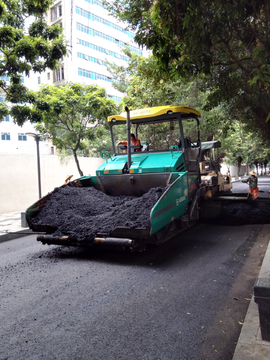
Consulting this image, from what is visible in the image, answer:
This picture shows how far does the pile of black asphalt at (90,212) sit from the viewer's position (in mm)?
5039

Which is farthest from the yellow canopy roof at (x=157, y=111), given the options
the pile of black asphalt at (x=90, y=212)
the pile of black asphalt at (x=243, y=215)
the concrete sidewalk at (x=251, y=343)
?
the concrete sidewalk at (x=251, y=343)

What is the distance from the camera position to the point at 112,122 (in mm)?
7312

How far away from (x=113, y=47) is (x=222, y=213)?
3969 centimetres

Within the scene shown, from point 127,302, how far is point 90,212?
8.31ft

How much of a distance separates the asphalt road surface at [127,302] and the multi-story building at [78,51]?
27.5m

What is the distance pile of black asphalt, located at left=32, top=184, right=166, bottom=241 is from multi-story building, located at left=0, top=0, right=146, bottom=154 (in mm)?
25951

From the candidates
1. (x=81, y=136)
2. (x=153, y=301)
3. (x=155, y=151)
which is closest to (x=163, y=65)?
(x=155, y=151)

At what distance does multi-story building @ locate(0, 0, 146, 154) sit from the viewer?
34.5m

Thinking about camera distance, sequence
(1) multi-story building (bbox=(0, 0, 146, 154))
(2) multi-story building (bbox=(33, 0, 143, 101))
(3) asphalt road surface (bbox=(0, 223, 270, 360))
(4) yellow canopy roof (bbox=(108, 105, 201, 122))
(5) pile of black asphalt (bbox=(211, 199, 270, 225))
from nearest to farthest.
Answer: (3) asphalt road surface (bbox=(0, 223, 270, 360))
(4) yellow canopy roof (bbox=(108, 105, 201, 122))
(5) pile of black asphalt (bbox=(211, 199, 270, 225))
(1) multi-story building (bbox=(0, 0, 146, 154))
(2) multi-story building (bbox=(33, 0, 143, 101))

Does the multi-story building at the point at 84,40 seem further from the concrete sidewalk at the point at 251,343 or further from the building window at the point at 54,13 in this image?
the concrete sidewalk at the point at 251,343

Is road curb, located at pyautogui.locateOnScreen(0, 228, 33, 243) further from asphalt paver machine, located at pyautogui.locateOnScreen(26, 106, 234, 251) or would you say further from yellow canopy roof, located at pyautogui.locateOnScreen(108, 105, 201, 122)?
yellow canopy roof, located at pyautogui.locateOnScreen(108, 105, 201, 122)

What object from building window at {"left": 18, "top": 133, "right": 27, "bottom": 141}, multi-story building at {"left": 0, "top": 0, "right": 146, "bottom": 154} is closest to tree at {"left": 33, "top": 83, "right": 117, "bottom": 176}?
multi-story building at {"left": 0, "top": 0, "right": 146, "bottom": 154}

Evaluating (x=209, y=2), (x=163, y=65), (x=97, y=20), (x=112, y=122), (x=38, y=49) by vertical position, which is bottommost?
(x=112, y=122)

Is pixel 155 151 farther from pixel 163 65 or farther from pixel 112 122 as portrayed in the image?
pixel 163 65
